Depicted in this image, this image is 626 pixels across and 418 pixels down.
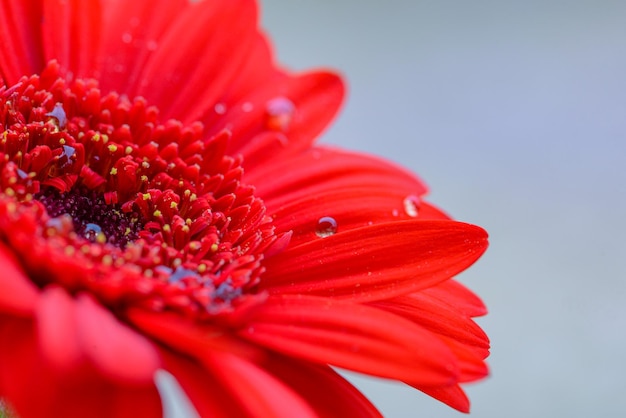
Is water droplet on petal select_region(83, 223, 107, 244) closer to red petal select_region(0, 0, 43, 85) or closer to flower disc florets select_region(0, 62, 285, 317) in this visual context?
flower disc florets select_region(0, 62, 285, 317)

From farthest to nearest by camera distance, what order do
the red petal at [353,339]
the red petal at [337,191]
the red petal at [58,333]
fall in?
the red petal at [337,191]
the red petal at [353,339]
the red petal at [58,333]

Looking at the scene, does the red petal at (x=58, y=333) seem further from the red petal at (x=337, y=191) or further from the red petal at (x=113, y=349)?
the red petal at (x=337, y=191)

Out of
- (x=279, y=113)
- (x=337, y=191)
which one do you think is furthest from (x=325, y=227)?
(x=279, y=113)

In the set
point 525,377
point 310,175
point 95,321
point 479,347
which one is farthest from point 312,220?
point 525,377

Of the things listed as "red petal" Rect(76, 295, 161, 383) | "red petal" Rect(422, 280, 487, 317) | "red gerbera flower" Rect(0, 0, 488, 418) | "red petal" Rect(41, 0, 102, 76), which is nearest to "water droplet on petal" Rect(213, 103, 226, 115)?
"red gerbera flower" Rect(0, 0, 488, 418)

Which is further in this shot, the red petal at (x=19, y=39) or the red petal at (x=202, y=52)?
the red petal at (x=202, y=52)

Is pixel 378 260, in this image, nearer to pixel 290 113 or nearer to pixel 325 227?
pixel 325 227

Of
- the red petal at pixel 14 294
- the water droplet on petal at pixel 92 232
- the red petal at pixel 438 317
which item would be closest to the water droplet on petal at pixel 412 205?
the red petal at pixel 438 317
